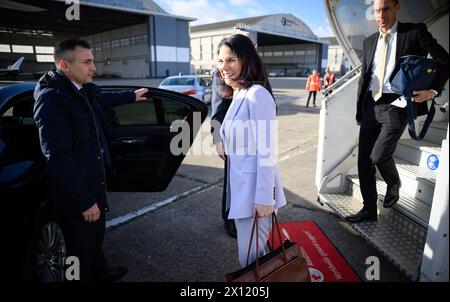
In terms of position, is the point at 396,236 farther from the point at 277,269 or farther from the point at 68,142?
the point at 68,142

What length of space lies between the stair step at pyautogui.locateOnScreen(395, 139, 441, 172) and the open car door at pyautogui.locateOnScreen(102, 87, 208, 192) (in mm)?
2309

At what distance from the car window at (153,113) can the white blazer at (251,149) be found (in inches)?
63.5

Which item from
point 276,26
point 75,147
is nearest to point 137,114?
point 75,147

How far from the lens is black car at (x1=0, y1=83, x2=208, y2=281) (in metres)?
1.79

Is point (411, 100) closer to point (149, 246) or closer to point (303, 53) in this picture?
point (149, 246)

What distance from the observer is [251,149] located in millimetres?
1662

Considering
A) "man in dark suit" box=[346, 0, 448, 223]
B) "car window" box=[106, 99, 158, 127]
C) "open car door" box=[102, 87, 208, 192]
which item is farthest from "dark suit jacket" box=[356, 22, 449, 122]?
"car window" box=[106, 99, 158, 127]

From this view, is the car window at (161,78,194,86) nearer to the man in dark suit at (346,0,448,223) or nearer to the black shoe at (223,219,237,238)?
the black shoe at (223,219,237,238)

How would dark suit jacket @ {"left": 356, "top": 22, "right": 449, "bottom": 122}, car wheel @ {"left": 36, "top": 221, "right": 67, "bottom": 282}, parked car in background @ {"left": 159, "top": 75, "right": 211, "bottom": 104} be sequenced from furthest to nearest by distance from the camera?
parked car in background @ {"left": 159, "top": 75, "right": 211, "bottom": 104} < dark suit jacket @ {"left": 356, "top": 22, "right": 449, "bottom": 122} < car wheel @ {"left": 36, "top": 221, "right": 67, "bottom": 282}

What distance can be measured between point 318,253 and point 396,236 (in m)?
0.68

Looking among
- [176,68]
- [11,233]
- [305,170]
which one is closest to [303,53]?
[176,68]

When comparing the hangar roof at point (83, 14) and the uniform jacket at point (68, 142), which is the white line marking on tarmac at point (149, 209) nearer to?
the uniform jacket at point (68, 142)

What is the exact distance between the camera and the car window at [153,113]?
10.8ft

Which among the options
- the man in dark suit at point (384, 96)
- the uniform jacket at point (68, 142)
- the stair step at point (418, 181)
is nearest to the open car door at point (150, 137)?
the uniform jacket at point (68, 142)
